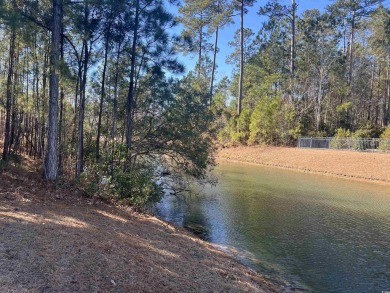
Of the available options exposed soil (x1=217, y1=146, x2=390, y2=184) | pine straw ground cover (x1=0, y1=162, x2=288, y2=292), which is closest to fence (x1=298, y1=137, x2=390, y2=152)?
exposed soil (x1=217, y1=146, x2=390, y2=184)

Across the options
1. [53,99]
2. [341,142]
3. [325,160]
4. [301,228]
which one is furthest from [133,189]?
[341,142]

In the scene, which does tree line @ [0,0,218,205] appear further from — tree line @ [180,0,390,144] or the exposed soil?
tree line @ [180,0,390,144]

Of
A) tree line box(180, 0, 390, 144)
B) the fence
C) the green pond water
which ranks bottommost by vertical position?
the green pond water

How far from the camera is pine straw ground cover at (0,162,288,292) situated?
13.1 ft

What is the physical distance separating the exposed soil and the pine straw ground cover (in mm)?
10369

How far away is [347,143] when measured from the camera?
26.2 meters

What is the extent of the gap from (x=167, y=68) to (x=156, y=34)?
118cm

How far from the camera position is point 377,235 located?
30.5 feet

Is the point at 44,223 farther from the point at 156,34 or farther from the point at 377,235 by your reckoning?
the point at 377,235

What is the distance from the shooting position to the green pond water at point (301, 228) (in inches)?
262

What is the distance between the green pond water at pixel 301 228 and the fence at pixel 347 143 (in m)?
7.98

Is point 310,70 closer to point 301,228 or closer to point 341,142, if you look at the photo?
point 341,142

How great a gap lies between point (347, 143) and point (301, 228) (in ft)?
61.8

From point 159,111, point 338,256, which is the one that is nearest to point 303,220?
point 338,256
